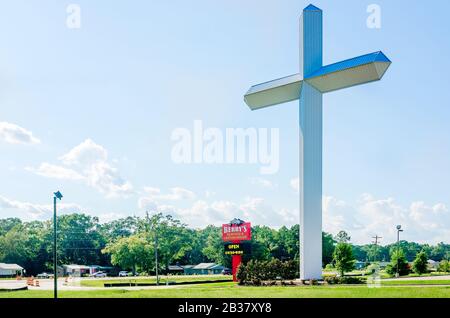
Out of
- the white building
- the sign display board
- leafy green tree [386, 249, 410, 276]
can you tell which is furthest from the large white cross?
the white building

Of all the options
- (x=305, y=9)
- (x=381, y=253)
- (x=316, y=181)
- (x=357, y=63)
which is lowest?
(x=381, y=253)

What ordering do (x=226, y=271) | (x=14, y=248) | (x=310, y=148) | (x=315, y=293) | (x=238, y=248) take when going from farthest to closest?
(x=226, y=271) < (x=14, y=248) < (x=238, y=248) < (x=310, y=148) < (x=315, y=293)

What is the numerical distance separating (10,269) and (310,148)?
56985 mm

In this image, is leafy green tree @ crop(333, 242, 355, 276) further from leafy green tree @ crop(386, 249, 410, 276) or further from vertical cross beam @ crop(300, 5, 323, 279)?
vertical cross beam @ crop(300, 5, 323, 279)

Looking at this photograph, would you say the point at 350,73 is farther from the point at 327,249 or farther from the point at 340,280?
the point at 327,249

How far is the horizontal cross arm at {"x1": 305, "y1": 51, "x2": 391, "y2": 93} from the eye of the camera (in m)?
25.1

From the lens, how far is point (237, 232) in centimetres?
4772

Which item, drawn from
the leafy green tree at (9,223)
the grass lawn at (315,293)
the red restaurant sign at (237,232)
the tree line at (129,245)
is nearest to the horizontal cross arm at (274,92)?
the grass lawn at (315,293)

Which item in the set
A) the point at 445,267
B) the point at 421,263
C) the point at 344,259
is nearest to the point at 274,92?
the point at 344,259

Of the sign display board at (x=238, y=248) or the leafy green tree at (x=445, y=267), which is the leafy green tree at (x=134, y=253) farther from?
the leafy green tree at (x=445, y=267)

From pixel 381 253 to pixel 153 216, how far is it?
8802 cm
